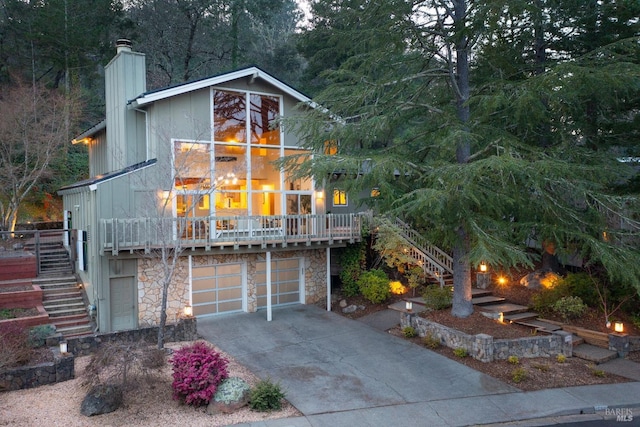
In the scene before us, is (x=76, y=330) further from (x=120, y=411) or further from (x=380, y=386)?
(x=380, y=386)

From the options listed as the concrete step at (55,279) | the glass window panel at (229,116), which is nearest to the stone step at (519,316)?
the glass window panel at (229,116)

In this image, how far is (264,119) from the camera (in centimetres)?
1476

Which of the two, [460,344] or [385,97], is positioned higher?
[385,97]

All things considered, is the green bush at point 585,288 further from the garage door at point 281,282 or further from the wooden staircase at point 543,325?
the garage door at point 281,282

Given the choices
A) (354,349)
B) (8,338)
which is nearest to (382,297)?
(354,349)

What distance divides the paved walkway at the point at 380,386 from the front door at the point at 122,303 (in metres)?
2.11

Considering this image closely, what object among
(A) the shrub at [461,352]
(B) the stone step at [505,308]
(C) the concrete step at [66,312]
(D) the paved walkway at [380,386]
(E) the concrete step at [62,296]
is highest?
(E) the concrete step at [62,296]

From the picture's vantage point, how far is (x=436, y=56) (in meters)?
12.0

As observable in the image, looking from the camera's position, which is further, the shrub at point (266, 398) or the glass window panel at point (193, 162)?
the glass window panel at point (193, 162)

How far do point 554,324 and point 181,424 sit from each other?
9.53 meters

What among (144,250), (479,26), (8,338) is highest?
(479,26)

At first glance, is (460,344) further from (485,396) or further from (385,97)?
(385,97)

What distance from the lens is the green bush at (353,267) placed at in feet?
51.3

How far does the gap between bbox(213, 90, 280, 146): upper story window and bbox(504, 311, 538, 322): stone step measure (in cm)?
890
